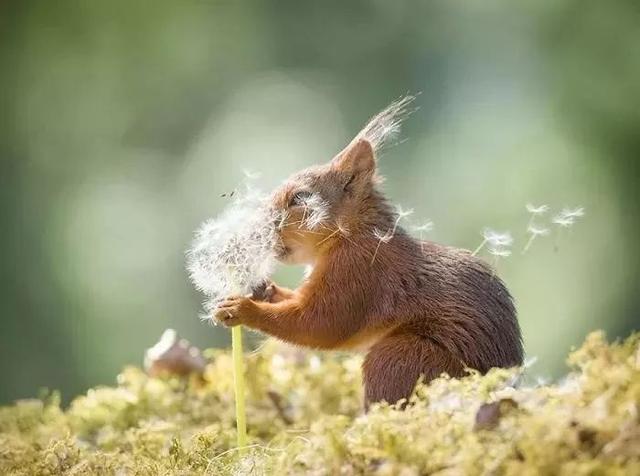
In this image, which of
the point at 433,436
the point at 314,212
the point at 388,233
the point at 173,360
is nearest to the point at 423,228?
the point at 388,233

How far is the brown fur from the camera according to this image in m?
1.64

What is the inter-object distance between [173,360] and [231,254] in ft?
2.39

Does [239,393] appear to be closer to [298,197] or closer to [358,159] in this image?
[298,197]

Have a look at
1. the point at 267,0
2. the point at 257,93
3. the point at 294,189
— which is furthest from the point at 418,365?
the point at 267,0

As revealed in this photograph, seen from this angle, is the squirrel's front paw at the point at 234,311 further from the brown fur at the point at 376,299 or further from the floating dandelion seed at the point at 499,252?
the floating dandelion seed at the point at 499,252

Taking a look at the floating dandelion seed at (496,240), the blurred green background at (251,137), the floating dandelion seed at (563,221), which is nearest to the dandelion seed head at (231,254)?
the floating dandelion seed at (496,240)

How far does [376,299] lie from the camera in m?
1.74

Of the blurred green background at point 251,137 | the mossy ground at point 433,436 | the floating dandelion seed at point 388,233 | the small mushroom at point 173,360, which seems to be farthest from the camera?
the blurred green background at point 251,137

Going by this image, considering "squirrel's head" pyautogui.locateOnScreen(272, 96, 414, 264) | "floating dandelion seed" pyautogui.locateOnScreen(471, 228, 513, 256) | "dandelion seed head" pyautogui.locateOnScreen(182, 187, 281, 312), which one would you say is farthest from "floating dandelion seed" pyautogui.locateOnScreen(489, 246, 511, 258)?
"dandelion seed head" pyautogui.locateOnScreen(182, 187, 281, 312)

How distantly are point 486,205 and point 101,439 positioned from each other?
10.2 feet

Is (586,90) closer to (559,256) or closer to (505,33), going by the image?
(505,33)

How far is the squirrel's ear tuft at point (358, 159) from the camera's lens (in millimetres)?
1876

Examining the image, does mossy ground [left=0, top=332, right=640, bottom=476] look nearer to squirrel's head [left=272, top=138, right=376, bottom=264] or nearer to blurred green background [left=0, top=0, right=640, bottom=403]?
squirrel's head [left=272, top=138, right=376, bottom=264]

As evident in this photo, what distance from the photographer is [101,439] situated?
1908 mm
